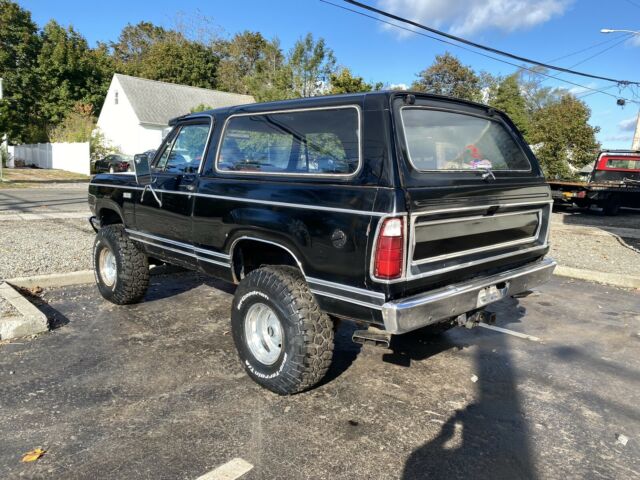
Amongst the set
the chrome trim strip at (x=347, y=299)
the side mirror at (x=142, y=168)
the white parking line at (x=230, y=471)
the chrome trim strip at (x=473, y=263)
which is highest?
the side mirror at (x=142, y=168)

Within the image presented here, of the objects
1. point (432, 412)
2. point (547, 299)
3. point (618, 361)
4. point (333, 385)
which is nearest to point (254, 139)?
point (333, 385)

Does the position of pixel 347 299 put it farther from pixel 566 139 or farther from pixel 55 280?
pixel 566 139

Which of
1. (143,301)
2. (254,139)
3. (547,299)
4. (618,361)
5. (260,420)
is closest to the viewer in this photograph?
(260,420)

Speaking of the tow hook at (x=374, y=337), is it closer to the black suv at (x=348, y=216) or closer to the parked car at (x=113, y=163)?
the black suv at (x=348, y=216)

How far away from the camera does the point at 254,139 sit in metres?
4.06

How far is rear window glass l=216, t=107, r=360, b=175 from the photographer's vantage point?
3.34 metres

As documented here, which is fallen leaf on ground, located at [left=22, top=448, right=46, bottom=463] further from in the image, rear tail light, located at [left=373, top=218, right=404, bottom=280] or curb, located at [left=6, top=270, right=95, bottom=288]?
curb, located at [left=6, top=270, right=95, bottom=288]

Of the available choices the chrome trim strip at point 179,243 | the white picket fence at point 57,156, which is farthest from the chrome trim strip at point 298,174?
the white picket fence at point 57,156

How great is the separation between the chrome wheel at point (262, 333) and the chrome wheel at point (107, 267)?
8.17 feet

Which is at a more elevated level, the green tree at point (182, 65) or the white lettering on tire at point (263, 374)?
the green tree at point (182, 65)

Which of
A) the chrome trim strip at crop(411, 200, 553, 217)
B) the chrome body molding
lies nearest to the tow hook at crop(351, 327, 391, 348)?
the chrome trim strip at crop(411, 200, 553, 217)

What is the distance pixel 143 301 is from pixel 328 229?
346 centimetres

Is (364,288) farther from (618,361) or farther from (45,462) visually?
(618,361)

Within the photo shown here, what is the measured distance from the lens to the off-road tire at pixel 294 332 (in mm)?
3363
